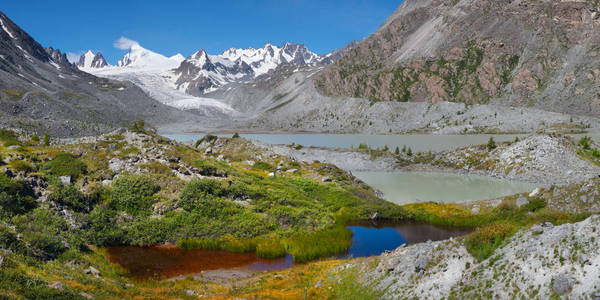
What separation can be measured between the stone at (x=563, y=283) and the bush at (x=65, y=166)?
1579 inches

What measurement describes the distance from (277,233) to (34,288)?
22.0m

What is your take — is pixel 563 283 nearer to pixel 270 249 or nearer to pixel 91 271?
pixel 270 249

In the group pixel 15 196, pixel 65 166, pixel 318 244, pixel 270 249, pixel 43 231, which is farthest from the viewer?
pixel 65 166

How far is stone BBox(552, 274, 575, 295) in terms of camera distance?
11648mm

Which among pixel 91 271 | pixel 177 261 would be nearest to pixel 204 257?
pixel 177 261

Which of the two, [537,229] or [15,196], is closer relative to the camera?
[537,229]

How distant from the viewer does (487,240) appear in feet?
52.6

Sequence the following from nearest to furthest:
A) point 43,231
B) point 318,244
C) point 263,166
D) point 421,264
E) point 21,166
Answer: point 421,264, point 43,231, point 318,244, point 21,166, point 263,166

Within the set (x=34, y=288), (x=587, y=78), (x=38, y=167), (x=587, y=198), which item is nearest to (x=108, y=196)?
(x=38, y=167)

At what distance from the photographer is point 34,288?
14719 mm

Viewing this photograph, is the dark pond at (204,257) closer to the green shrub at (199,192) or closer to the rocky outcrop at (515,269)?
the green shrub at (199,192)

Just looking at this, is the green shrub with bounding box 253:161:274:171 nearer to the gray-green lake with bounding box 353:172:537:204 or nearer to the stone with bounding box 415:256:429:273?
the gray-green lake with bounding box 353:172:537:204

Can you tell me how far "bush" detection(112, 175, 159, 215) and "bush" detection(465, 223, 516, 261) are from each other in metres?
29.9

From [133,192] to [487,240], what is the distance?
32.5 meters
